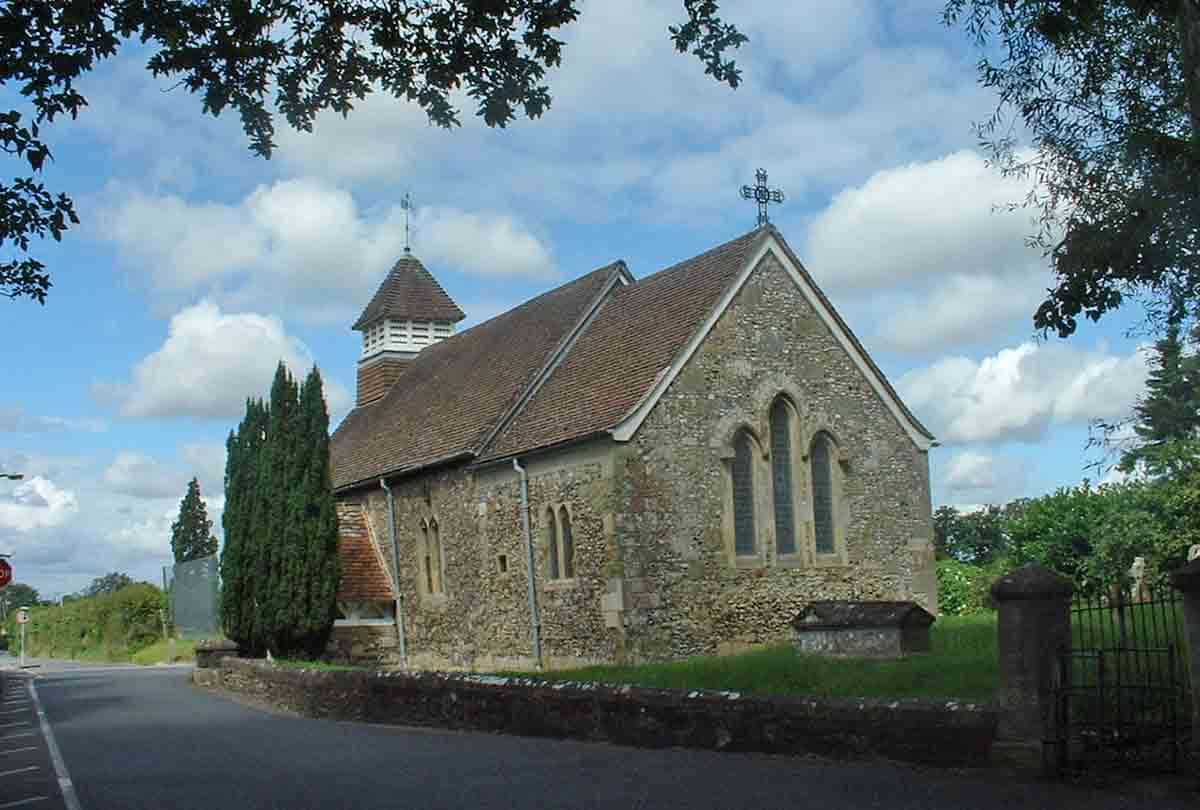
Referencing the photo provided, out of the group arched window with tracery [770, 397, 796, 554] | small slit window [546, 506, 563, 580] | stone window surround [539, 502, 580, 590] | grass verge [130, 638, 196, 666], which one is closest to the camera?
stone window surround [539, 502, 580, 590]

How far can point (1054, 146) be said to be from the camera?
16531 mm

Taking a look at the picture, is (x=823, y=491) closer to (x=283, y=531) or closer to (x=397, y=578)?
(x=397, y=578)

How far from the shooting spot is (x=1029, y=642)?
34.7 ft

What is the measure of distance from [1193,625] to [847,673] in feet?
19.1

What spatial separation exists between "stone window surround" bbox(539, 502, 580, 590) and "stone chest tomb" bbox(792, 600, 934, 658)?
450 centimetres

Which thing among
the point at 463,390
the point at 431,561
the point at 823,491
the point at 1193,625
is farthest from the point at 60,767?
the point at 463,390

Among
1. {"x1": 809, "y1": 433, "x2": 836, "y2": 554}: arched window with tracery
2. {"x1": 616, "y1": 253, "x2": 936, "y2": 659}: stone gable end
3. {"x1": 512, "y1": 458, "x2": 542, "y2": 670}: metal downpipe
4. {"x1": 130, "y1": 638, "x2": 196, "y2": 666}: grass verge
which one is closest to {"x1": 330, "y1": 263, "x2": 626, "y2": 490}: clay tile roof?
{"x1": 512, "y1": 458, "x2": 542, "y2": 670}: metal downpipe

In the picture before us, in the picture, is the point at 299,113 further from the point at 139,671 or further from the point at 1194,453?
the point at 139,671

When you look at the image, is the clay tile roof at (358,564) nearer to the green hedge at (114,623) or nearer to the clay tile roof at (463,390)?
the clay tile roof at (463,390)

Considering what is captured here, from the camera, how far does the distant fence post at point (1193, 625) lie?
977 centimetres

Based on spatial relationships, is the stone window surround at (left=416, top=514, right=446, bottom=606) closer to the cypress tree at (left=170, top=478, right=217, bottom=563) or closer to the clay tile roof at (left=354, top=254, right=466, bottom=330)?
the clay tile roof at (left=354, top=254, right=466, bottom=330)

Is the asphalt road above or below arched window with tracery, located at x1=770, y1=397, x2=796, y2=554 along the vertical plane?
below

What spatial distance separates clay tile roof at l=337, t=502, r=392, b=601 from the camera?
1199 inches

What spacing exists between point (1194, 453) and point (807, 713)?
25974mm
